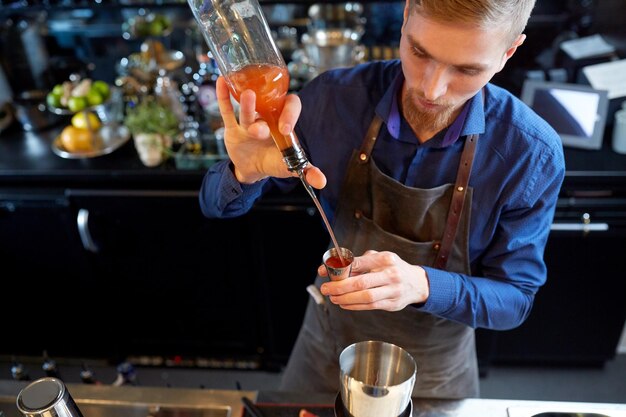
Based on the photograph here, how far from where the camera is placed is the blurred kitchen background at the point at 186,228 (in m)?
2.17

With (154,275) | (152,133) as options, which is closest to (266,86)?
(152,133)

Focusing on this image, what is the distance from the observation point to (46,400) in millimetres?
937

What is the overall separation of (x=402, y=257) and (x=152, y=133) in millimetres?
1221

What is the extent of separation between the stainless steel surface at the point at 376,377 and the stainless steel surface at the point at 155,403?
306 millimetres

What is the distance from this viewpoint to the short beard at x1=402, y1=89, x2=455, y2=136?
1201mm

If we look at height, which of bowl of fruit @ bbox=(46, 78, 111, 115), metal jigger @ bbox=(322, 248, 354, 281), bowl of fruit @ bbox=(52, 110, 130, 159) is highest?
metal jigger @ bbox=(322, 248, 354, 281)

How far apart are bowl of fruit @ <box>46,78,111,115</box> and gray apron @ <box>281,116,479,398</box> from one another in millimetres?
1305

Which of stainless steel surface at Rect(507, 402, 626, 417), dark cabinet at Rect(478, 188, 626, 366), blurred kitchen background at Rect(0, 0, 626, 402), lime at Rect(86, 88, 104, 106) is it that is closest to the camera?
stainless steel surface at Rect(507, 402, 626, 417)

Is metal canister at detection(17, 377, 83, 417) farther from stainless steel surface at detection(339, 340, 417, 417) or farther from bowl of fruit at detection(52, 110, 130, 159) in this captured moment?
bowl of fruit at detection(52, 110, 130, 159)

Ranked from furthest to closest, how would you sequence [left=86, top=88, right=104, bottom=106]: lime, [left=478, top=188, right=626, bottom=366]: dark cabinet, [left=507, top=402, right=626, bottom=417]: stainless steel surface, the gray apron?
[left=86, top=88, right=104, bottom=106]: lime
[left=478, top=188, right=626, bottom=366]: dark cabinet
the gray apron
[left=507, top=402, right=626, bottom=417]: stainless steel surface

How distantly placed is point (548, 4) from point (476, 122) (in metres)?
1.56

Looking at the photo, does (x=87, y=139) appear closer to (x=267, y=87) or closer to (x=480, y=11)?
(x=267, y=87)

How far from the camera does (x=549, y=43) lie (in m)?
2.50

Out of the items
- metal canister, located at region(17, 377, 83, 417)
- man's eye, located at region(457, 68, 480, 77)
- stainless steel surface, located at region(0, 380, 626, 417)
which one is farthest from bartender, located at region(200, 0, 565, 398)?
metal canister, located at region(17, 377, 83, 417)
